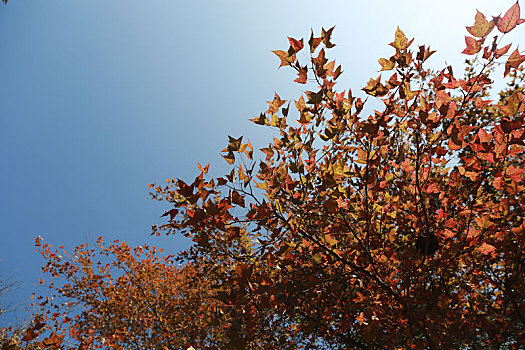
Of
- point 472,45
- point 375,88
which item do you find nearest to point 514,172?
point 472,45

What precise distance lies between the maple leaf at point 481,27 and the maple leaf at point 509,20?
4 centimetres

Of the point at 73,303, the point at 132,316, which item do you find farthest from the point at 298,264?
the point at 73,303

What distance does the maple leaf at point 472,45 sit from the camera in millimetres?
2109

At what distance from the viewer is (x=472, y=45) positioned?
2139mm

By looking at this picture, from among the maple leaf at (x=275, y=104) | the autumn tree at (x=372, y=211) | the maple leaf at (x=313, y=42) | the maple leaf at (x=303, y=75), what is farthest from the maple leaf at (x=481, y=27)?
the maple leaf at (x=275, y=104)

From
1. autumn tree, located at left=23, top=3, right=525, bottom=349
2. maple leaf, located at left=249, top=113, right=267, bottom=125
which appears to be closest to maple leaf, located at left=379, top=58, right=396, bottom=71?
autumn tree, located at left=23, top=3, right=525, bottom=349

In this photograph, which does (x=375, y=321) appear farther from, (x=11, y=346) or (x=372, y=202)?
(x=11, y=346)

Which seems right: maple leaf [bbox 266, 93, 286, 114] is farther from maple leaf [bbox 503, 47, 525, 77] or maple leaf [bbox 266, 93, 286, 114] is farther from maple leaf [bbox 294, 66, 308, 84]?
maple leaf [bbox 503, 47, 525, 77]

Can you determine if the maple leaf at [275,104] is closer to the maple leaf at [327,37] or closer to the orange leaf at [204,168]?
the maple leaf at [327,37]

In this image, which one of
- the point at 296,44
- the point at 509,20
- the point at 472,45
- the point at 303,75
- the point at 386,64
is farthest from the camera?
the point at 386,64

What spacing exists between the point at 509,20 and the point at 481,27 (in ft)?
0.49

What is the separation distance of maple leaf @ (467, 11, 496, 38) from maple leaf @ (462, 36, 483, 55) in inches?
2.1

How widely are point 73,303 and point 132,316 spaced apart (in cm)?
223

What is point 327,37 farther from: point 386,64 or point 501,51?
point 501,51
